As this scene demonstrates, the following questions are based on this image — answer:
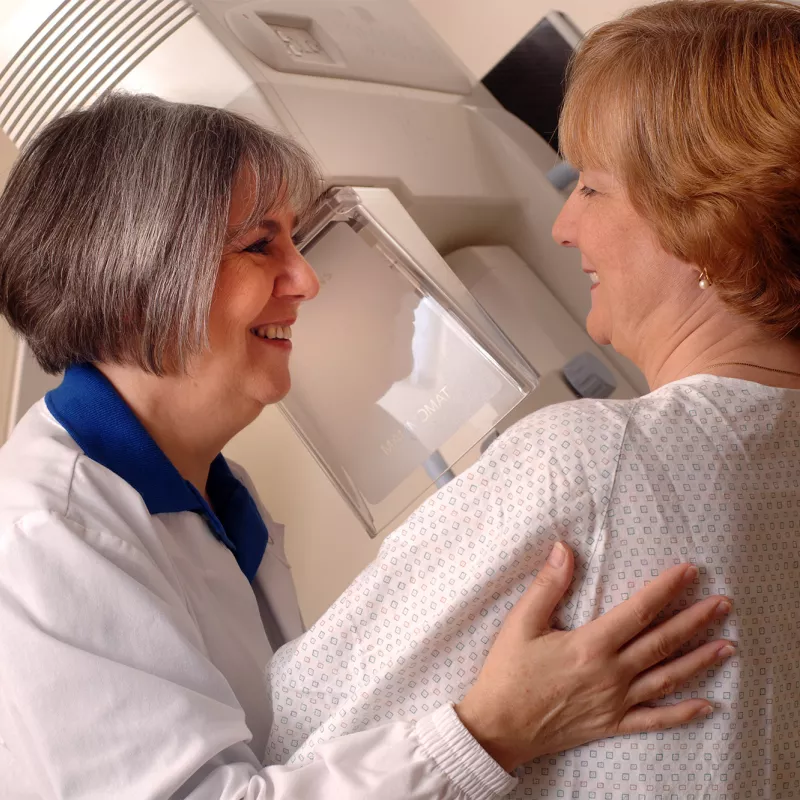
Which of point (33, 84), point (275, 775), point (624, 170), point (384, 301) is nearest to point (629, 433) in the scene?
point (624, 170)

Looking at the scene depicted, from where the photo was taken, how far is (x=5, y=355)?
1.69 m

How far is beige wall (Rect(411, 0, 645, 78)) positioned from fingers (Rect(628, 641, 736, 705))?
154 cm

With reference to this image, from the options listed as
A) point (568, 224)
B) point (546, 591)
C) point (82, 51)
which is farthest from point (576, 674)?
point (82, 51)

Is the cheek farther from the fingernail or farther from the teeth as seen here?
the fingernail

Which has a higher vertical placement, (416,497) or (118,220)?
(118,220)

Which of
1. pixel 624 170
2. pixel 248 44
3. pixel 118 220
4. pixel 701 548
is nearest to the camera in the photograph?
pixel 701 548

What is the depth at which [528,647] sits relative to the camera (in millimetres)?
774


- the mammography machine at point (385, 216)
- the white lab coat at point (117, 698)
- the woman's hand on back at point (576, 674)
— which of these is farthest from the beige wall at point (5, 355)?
the woman's hand on back at point (576, 674)

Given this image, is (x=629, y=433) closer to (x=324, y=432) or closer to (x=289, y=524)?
(x=324, y=432)

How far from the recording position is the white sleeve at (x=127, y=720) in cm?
80

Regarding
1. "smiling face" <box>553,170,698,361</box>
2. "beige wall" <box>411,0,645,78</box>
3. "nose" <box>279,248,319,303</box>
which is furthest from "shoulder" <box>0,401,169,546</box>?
"beige wall" <box>411,0,645,78</box>

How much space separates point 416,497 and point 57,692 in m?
0.55

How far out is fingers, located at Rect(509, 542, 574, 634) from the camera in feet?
2.48

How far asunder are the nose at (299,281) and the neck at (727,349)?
437 mm
